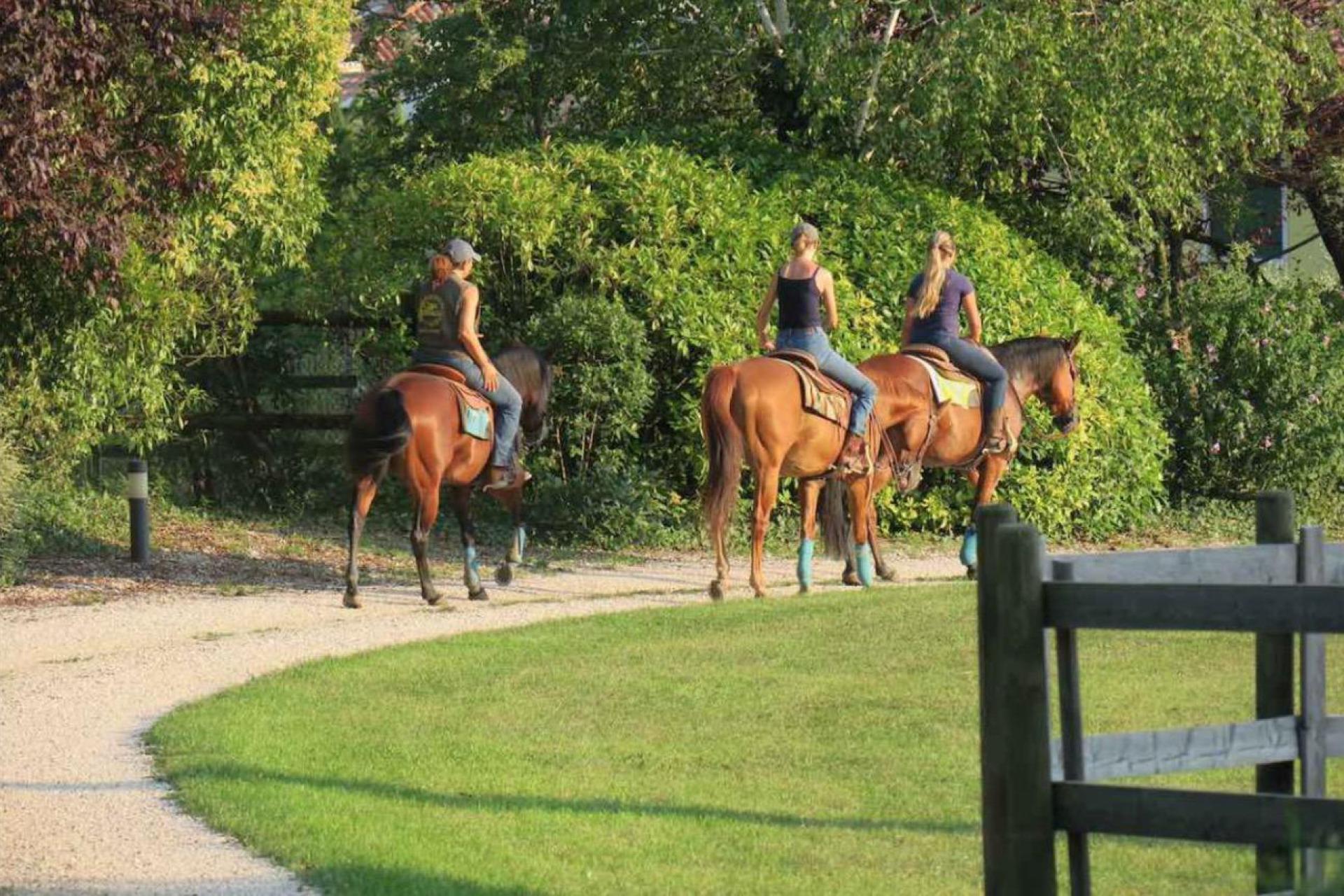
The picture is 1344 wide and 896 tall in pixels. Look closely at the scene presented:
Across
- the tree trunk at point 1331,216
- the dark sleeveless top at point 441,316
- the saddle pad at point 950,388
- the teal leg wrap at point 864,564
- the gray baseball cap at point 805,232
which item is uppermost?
the tree trunk at point 1331,216

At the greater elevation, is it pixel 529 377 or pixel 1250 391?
pixel 529 377

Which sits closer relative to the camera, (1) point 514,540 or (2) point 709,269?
(1) point 514,540

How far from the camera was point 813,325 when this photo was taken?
602 inches

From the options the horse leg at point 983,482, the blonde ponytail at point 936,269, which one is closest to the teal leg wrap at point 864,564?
the horse leg at point 983,482

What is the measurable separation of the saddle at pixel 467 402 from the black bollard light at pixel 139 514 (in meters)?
3.14

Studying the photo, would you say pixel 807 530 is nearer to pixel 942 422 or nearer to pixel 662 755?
pixel 942 422

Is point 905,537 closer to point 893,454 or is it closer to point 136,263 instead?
point 893,454

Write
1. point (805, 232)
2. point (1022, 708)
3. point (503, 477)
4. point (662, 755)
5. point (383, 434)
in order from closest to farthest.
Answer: point (1022, 708) < point (662, 755) < point (383, 434) < point (805, 232) < point (503, 477)

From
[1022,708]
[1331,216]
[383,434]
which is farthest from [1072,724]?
[1331,216]

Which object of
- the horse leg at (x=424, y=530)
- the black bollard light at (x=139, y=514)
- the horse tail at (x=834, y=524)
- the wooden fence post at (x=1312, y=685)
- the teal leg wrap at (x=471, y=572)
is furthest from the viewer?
the black bollard light at (x=139, y=514)

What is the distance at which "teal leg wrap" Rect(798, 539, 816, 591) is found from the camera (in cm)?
1542

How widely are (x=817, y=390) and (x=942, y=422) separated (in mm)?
1600

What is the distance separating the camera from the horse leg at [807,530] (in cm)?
1544

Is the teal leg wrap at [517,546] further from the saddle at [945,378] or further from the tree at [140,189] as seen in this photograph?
the tree at [140,189]
